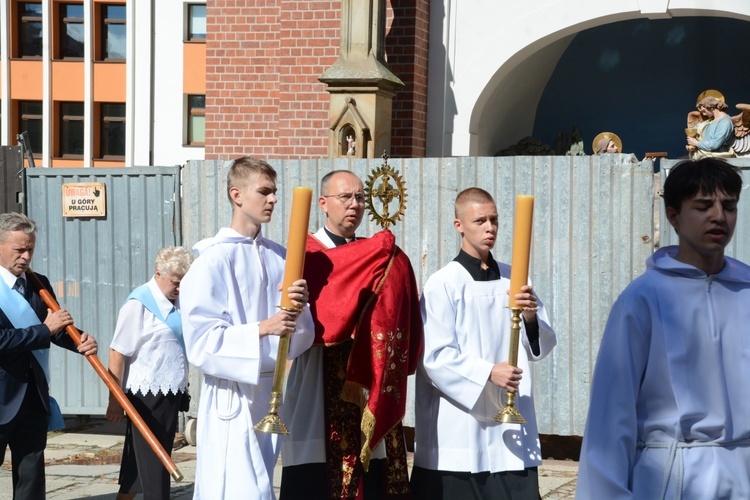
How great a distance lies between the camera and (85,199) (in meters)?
9.70

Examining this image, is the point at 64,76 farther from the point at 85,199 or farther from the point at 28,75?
the point at 85,199

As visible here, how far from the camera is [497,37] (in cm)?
1155

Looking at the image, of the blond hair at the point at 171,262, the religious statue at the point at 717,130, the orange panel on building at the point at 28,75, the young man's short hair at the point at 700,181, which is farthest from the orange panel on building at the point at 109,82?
the young man's short hair at the point at 700,181

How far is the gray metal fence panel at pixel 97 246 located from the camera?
9562mm

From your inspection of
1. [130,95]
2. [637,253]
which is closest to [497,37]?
[637,253]

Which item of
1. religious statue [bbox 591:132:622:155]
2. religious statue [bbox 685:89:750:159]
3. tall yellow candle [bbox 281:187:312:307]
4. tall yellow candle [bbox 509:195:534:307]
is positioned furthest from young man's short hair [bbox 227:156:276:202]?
religious statue [bbox 591:132:622:155]

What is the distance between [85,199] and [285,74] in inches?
104

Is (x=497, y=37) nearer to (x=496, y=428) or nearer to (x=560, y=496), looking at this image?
(x=560, y=496)

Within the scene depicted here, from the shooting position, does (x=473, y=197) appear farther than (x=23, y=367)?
No

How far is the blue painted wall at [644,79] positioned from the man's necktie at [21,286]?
28.4ft

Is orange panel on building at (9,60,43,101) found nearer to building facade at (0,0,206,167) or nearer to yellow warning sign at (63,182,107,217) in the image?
building facade at (0,0,206,167)

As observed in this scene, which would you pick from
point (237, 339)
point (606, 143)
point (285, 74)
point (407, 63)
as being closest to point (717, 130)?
point (606, 143)

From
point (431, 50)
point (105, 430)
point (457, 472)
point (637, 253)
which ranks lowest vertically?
point (105, 430)

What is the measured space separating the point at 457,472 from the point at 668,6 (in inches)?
276
